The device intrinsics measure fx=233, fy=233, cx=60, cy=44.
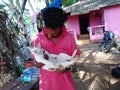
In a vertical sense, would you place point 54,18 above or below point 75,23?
above

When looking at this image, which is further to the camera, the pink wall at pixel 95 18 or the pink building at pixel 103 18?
the pink wall at pixel 95 18

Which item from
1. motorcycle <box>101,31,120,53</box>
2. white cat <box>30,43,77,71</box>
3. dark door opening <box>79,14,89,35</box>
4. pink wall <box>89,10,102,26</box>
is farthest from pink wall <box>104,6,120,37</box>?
white cat <box>30,43,77,71</box>

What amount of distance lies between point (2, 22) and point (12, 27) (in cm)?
95

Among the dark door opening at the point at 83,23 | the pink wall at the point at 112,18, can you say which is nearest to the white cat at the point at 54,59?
the pink wall at the point at 112,18

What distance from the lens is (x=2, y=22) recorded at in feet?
14.9

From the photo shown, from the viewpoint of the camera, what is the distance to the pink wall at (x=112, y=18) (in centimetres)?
1446

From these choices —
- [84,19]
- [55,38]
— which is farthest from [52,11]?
[84,19]

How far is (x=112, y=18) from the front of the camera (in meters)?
14.8

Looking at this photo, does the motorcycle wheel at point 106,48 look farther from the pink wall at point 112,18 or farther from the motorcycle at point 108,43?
the pink wall at point 112,18

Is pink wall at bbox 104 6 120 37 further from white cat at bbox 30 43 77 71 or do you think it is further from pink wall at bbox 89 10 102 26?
white cat at bbox 30 43 77 71

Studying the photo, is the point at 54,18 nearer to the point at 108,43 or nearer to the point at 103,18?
the point at 108,43

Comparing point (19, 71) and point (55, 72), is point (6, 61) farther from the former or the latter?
point (55, 72)

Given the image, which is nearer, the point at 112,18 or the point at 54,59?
the point at 54,59

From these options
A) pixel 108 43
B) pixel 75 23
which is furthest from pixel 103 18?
pixel 108 43
